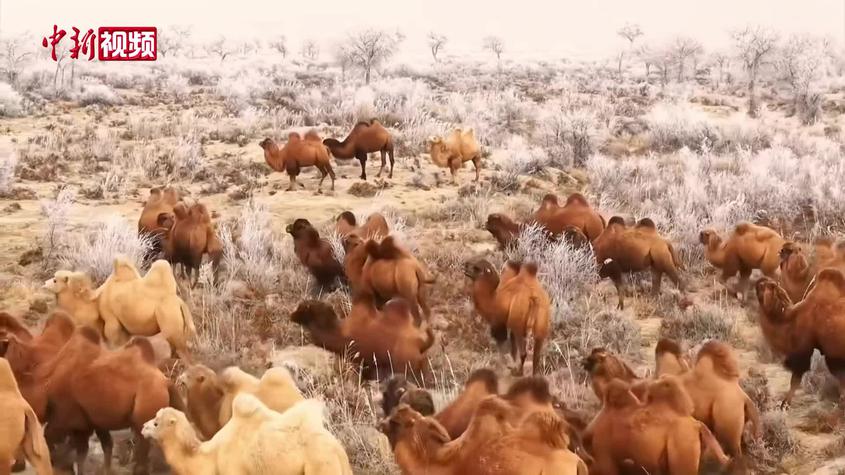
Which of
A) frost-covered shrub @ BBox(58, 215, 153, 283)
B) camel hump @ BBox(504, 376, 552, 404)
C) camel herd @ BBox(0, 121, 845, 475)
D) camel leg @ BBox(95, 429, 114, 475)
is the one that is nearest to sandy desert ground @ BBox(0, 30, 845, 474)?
frost-covered shrub @ BBox(58, 215, 153, 283)

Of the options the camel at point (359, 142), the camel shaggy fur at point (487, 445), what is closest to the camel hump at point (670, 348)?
the camel shaggy fur at point (487, 445)

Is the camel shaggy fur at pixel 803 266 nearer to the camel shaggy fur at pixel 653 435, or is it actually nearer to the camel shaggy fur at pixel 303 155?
the camel shaggy fur at pixel 653 435

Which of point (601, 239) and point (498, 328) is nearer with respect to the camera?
point (498, 328)

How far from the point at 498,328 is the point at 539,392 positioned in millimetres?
3255

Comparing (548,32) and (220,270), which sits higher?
(548,32)

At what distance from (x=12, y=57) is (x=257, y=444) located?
114 feet

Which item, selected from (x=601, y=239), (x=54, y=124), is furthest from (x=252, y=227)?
(x=54, y=124)

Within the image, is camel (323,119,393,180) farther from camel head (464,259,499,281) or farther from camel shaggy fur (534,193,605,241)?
camel head (464,259,499,281)

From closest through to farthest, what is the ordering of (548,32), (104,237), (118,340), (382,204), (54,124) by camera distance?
(118,340)
(104,237)
(382,204)
(54,124)
(548,32)

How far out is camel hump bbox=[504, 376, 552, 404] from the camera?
4555mm

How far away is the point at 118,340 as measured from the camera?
7141 millimetres

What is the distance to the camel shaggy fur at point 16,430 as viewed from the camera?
4809 mm

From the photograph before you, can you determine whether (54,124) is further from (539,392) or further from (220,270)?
(539,392)

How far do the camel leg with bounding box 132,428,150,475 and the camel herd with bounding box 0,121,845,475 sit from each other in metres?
0.04
